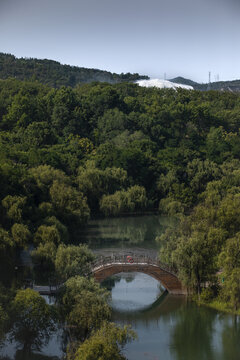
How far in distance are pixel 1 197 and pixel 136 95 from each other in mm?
60292

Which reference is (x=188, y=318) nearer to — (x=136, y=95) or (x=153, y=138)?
(x=153, y=138)

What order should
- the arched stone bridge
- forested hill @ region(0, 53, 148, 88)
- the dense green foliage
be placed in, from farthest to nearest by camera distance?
1. forested hill @ region(0, 53, 148, 88)
2. the arched stone bridge
3. the dense green foliage

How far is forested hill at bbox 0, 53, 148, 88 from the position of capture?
12262 centimetres

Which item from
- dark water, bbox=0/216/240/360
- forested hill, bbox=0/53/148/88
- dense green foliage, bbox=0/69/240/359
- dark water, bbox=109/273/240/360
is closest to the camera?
dark water, bbox=0/216/240/360

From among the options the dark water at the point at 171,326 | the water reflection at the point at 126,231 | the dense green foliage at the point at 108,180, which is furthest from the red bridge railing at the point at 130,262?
the water reflection at the point at 126,231

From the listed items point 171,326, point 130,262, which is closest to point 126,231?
point 130,262

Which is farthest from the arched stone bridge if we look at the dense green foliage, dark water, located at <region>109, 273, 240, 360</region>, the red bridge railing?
the dense green foliage

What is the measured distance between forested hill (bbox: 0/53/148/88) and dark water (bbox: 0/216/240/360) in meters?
85.3

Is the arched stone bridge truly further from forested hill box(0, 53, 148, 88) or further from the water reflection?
forested hill box(0, 53, 148, 88)

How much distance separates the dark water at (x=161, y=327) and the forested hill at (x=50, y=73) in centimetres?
8531

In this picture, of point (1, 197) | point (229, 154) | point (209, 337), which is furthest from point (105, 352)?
point (229, 154)

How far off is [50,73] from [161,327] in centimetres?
10724

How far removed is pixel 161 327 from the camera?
28.1 m

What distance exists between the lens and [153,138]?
78.8m
